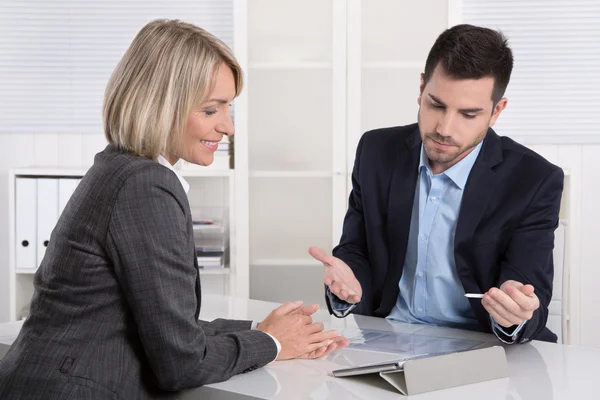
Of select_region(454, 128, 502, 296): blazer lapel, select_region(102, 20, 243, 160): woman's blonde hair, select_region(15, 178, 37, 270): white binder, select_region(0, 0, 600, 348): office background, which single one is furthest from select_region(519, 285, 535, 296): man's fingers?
select_region(15, 178, 37, 270): white binder

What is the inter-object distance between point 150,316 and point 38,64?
3.05 m

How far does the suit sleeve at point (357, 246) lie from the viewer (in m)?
2.33

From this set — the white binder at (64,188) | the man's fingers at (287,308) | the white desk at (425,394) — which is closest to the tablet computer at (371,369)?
the white desk at (425,394)

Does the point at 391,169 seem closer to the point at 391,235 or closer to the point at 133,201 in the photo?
the point at 391,235

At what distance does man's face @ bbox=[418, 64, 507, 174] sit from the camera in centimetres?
211

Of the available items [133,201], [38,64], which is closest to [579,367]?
[133,201]

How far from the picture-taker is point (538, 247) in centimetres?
204

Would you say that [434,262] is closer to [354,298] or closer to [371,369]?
[354,298]

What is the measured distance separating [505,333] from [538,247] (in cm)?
30

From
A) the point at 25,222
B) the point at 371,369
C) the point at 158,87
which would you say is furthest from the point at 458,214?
the point at 25,222

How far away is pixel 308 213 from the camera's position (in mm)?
3922

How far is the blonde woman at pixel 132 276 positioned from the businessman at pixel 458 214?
50cm

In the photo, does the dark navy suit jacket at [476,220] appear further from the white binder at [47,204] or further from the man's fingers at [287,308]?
the white binder at [47,204]

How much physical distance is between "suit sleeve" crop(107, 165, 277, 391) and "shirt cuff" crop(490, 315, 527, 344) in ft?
2.10
